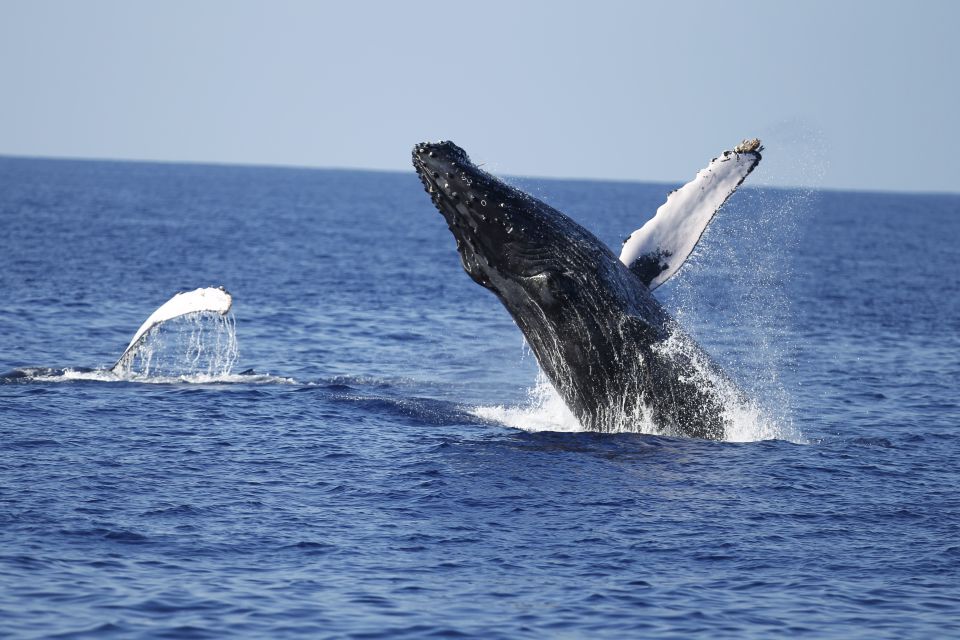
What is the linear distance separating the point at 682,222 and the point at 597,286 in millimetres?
1526

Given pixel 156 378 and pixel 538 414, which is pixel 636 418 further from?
pixel 156 378

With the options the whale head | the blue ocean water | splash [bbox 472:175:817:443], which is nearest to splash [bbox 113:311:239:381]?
the blue ocean water

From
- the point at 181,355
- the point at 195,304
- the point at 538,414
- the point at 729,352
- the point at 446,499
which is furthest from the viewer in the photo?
the point at 729,352

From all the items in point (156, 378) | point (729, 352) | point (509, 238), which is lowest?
point (156, 378)

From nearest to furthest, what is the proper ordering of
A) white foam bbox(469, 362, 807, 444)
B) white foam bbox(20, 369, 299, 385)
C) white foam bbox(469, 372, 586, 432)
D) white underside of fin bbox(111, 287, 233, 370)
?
white foam bbox(469, 362, 807, 444), white foam bbox(469, 372, 586, 432), white underside of fin bbox(111, 287, 233, 370), white foam bbox(20, 369, 299, 385)

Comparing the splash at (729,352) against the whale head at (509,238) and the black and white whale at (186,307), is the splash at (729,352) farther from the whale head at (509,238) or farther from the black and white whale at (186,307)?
the black and white whale at (186,307)

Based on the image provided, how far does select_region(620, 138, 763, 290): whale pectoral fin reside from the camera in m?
15.6

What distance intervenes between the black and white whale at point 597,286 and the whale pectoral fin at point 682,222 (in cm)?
1

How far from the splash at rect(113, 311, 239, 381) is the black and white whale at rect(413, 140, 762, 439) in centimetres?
477

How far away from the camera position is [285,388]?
20.7 m

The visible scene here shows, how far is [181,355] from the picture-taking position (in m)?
25.7

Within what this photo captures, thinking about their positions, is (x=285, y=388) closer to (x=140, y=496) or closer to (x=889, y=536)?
(x=140, y=496)

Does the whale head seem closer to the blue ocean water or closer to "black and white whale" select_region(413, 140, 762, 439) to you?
"black and white whale" select_region(413, 140, 762, 439)

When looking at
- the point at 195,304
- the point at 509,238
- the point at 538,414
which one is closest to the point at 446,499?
the point at 509,238
